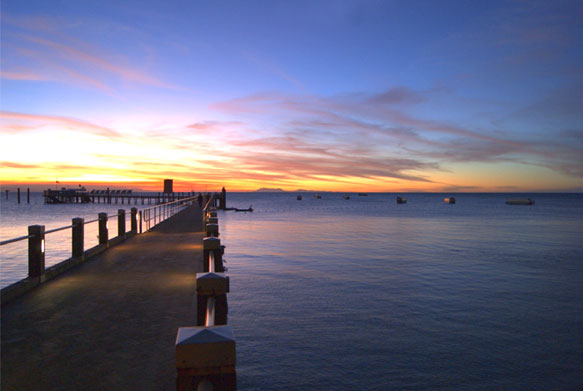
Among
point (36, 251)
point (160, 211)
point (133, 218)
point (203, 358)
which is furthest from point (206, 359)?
point (160, 211)

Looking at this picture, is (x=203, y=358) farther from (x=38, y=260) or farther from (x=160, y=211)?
(x=160, y=211)

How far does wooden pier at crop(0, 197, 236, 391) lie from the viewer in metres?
2.84

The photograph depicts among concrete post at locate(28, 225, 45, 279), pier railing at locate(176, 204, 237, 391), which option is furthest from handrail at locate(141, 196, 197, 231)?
pier railing at locate(176, 204, 237, 391)

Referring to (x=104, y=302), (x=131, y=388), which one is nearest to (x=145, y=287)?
(x=104, y=302)

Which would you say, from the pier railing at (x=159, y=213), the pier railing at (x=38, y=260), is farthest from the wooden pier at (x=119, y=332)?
the pier railing at (x=159, y=213)

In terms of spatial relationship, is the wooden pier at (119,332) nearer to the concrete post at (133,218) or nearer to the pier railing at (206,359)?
the pier railing at (206,359)

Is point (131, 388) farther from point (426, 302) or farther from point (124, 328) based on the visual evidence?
point (426, 302)

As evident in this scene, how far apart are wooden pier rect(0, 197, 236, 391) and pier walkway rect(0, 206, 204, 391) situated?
0.04ft

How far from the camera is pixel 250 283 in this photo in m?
16.5

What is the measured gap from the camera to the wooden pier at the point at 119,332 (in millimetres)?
2842

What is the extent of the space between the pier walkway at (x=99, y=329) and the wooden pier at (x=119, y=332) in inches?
0.5

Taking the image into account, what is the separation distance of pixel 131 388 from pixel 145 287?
14.5 feet

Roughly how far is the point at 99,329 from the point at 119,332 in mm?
367

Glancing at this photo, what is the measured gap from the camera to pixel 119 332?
225 inches
